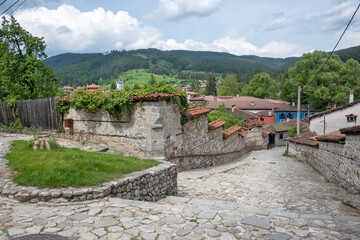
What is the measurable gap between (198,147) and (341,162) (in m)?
5.61

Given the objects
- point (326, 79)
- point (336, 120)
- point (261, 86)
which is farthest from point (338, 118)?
point (261, 86)

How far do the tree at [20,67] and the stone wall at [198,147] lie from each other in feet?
43.4

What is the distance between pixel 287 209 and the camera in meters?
5.71

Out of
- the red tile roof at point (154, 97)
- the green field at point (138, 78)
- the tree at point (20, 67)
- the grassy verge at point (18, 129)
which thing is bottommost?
the grassy verge at point (18, 129)

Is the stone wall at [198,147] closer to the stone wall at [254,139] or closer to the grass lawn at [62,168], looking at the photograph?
the grass lawn at [62,168]

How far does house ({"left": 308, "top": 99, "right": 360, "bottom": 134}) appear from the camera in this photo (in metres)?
19.7

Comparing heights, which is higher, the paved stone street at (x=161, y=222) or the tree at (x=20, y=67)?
the tree at (x=20, y=67)

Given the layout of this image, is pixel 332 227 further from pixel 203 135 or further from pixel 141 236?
pixel 203 135

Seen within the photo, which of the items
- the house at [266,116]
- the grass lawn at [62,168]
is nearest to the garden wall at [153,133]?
the grass lawn at [62,168]

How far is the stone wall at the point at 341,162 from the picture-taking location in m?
6.89

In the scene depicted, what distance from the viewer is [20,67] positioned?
1767 centimetres

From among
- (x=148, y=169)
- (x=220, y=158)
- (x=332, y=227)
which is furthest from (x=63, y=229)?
(x=220, y=158)

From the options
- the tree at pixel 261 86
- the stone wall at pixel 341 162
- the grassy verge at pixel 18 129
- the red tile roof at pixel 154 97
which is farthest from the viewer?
the tree at pixel 261 86

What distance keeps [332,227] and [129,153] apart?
22.9ft
